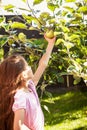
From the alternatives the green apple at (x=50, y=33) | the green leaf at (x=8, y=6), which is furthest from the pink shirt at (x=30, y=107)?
the green leaf at (x=8, y=6)

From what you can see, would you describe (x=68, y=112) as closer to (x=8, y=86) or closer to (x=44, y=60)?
(x=44, y=60)

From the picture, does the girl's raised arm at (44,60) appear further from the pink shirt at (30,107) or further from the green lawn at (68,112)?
the green lawn at (68,112)

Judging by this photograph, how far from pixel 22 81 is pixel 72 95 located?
17.8 ft

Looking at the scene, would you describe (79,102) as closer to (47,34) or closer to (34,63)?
(34,63)

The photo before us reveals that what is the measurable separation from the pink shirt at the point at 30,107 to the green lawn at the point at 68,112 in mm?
3213

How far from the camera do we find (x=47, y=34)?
6.42 ft

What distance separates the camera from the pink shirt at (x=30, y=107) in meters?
1.91

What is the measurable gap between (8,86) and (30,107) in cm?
Result: 15

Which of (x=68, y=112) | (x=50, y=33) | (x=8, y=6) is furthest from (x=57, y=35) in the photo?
(x=68, y=112)

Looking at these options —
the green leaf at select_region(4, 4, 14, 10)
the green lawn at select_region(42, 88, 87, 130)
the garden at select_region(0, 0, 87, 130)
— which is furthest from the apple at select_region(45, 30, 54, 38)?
the green lawn at select_region(42, 88, 87, 130)

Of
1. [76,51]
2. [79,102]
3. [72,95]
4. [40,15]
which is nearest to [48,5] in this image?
Result: [40,15]

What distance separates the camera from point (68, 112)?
620cm

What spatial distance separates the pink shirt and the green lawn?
3.21 meters

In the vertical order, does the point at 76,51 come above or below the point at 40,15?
below
